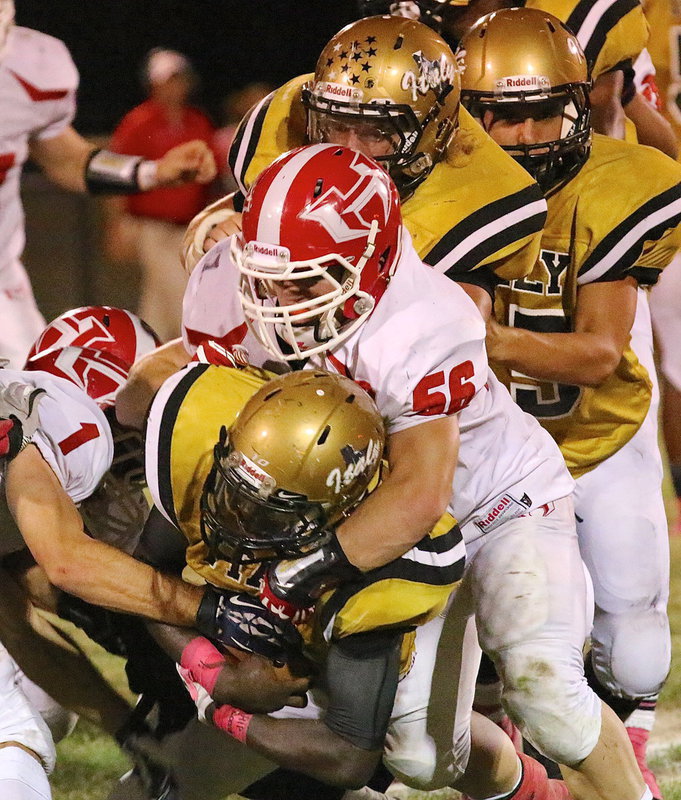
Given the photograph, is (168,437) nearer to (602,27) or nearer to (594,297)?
(594,297)

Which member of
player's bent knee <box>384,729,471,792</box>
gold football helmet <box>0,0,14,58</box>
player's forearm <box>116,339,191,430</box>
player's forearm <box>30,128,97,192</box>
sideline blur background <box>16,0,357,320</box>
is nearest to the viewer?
player's bent knee <box>384,729,471,792</box>

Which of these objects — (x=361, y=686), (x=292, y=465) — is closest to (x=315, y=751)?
(x=361, y=686)

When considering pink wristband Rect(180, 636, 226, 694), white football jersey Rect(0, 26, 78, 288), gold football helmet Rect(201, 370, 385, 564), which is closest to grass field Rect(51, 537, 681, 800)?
pink wristband Rect(180, 636, 226, 694)

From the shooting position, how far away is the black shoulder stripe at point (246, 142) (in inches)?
115

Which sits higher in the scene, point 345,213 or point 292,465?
point 345,213

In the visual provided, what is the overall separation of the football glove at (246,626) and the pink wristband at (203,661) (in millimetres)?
31

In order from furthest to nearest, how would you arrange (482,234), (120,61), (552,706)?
(120,61)
(482,234)
(552,706)

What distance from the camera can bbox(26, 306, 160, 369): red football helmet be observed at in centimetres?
310

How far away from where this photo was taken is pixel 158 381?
265 centimetres

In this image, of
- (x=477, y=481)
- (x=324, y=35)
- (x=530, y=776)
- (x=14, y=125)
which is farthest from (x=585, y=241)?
(x=324, y=35)

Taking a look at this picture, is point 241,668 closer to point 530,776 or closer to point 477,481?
point 477,481

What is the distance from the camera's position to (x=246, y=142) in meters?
2.95

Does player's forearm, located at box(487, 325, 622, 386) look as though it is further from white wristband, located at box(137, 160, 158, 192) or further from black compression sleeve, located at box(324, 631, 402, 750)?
white wristband, located at box(137, 160, 158, 192)

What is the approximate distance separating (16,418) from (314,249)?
0.59m
